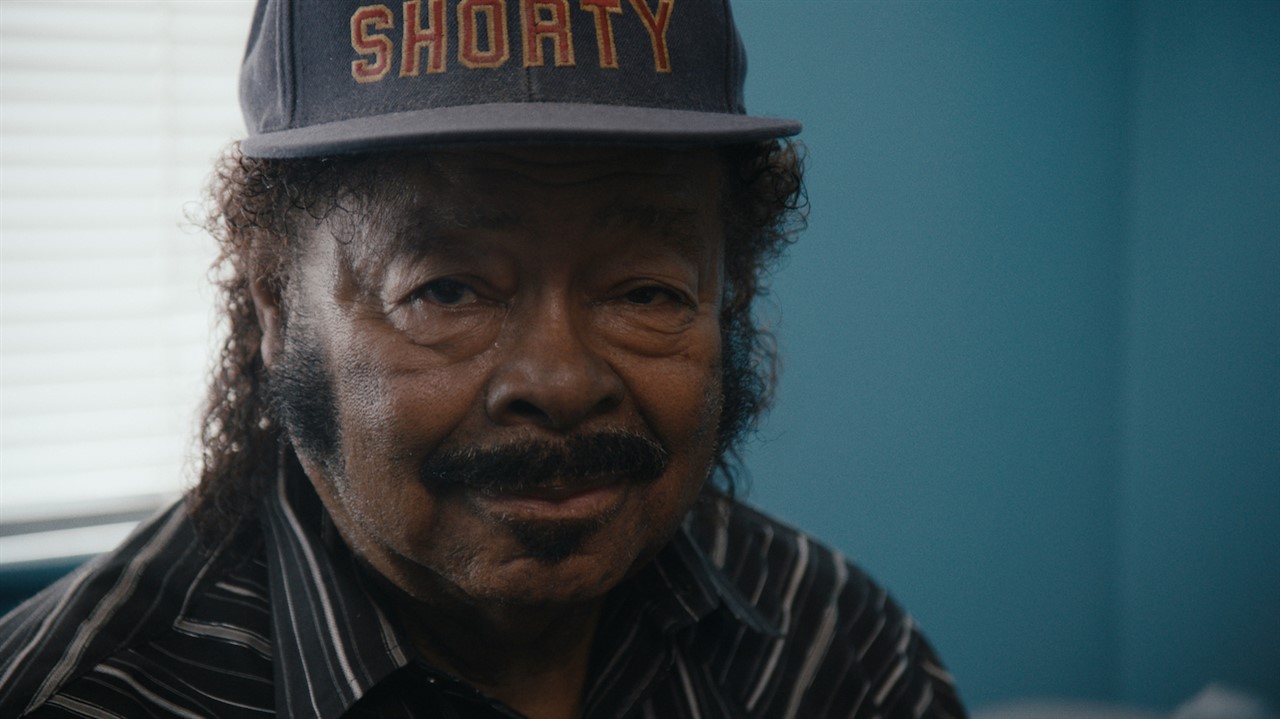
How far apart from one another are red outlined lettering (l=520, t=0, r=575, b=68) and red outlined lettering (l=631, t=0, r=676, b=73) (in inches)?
2.9

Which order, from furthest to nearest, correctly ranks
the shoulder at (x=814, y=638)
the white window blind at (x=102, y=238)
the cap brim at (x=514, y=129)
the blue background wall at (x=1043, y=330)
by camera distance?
1. the blue background wall at (x=1043, y=330)
2. the white window blind at (x=102, y=238)
3. the shoulder at (x=814, y=638)
4. the cap brim at (x=514, y=129)

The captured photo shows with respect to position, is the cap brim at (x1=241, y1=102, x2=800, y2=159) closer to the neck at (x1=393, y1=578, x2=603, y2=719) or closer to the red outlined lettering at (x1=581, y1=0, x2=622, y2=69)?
the red outlined lettering at (x1=581, y1=0, x2=622, y2=69)

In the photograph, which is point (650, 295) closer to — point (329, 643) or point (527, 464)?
point (527, 464)

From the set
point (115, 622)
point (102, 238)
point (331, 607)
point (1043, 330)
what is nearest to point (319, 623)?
point (331, 607)

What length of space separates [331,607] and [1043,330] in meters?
1.61

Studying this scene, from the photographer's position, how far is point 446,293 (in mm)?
887

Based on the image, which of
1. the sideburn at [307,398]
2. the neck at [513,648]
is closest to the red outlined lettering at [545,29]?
the sideburn at [307,398]

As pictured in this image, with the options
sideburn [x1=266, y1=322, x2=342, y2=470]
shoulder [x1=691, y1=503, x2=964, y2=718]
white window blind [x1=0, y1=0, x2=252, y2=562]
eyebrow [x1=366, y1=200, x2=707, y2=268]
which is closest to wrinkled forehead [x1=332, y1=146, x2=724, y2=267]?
eyebrow [x1=366, y1=200, x2=707, y2=268]

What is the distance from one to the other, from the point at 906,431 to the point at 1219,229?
725 mm

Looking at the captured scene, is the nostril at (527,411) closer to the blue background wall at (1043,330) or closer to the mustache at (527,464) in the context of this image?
the mustache at (527,464)

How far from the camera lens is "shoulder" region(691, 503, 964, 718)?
1.22m

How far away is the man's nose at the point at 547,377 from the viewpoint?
2.77 feet

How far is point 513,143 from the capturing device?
32.1 inches

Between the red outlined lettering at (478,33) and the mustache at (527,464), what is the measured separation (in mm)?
330
